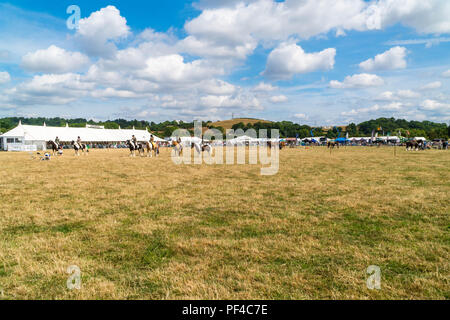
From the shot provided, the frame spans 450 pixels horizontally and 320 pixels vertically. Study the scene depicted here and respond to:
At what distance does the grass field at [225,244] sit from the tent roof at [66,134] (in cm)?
5480

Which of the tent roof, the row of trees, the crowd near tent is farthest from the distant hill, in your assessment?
the crowd near tent

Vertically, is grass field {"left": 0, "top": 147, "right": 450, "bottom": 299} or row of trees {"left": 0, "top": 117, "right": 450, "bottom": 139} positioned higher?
row of trees {"left": 0, "top": 117, "right": 450, "bottom": 139}

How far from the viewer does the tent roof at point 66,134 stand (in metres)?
51.7

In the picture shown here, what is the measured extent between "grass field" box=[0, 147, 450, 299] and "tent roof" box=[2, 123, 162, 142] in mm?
54799

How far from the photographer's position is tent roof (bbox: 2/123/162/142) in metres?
A: 51.7

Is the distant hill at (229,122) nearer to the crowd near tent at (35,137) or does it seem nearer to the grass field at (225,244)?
the crowd near tent at (35,137)

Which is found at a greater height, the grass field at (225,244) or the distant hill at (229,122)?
the distant hill at (229,122)

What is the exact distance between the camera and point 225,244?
468cm

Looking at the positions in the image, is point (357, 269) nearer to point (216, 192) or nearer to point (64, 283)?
point (64, 283)

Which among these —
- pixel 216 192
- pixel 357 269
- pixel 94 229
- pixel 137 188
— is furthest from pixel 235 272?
pixel 137 188

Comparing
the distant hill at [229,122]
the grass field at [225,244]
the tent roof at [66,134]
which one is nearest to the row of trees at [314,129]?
the distant hill at [229,122]

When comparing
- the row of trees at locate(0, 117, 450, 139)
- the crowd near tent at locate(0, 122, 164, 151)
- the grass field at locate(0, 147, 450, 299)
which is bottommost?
the grass field at locate(0, 147, 450, 299)

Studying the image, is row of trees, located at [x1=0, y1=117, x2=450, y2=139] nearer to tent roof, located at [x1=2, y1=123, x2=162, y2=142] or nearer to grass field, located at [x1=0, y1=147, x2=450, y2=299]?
tent roof, located at [x1=2, y1=123, x2=162, y2=142]
